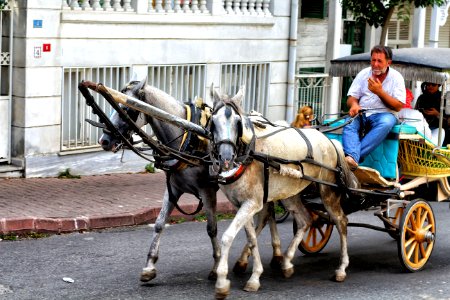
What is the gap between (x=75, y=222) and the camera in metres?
11.4

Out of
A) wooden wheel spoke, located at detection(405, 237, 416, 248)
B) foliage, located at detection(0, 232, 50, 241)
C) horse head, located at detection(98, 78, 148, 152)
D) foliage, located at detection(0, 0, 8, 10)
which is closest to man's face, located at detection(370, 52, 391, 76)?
wooden wheel spoke, located at detection(405, 237, 416, 248)

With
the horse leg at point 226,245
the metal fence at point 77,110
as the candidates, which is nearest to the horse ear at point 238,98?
the horse leg at point 226,245

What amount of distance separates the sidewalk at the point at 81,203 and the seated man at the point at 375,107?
11.3ft

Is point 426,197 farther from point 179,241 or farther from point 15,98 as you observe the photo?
point 15,98

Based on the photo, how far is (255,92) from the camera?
17688 millimetres

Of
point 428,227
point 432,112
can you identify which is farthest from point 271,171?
Answer: point 432,112

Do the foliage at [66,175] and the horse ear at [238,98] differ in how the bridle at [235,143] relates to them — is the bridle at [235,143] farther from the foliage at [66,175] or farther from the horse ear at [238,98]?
the foliage at [66,175]

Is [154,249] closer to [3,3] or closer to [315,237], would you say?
[315,237]

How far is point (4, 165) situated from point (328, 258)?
5.52 metres

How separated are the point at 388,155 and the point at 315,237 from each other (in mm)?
1292

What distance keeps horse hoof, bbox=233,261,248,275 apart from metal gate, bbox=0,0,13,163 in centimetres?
544

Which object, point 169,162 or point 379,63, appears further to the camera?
point 379,63

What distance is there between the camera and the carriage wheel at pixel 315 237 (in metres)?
10.1

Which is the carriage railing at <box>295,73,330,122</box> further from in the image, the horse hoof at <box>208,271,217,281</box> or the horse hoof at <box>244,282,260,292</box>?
the horse hoof at <box>244,282,260,292</box>
